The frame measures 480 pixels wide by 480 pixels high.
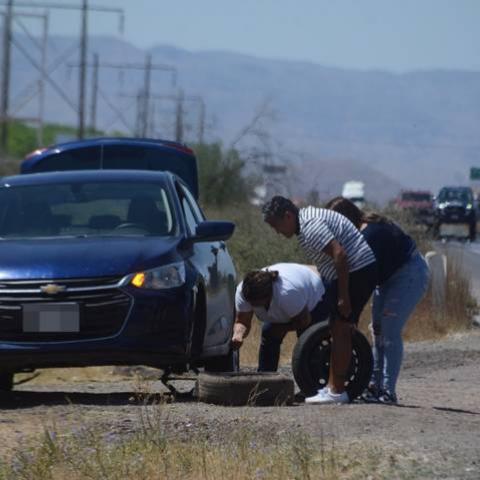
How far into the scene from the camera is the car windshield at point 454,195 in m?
61.5

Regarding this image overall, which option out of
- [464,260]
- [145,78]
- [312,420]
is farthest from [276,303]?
[145,78]

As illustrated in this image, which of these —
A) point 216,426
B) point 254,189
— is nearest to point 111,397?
point 216,426

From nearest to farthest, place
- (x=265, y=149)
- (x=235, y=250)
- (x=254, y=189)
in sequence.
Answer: (x=235, y=250) < (x=265, y=149) < (x=254, y=189)

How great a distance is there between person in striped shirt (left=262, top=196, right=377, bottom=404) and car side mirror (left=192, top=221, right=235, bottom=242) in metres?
0.93

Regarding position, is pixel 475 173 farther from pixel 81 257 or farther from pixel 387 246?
pixel 81 257

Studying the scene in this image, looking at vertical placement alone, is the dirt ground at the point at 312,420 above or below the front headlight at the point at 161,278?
below

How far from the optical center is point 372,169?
19812 centimetres

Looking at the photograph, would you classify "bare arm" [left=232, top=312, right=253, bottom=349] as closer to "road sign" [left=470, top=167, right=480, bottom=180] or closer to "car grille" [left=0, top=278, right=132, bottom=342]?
"car grille" [left=0, top=278, right=132, bottom=342]

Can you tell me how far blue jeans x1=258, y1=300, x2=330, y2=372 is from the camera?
1227 centimetres

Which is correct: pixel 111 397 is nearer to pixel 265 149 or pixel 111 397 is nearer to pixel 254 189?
pixel 265 149

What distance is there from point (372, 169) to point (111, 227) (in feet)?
613

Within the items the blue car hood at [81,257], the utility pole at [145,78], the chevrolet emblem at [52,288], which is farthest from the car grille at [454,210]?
the chevrolet emblem at [52,288]

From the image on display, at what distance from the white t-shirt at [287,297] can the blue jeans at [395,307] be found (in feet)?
1.80

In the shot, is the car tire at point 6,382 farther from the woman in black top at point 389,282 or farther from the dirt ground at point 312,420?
the woman in black top at point 389,282
